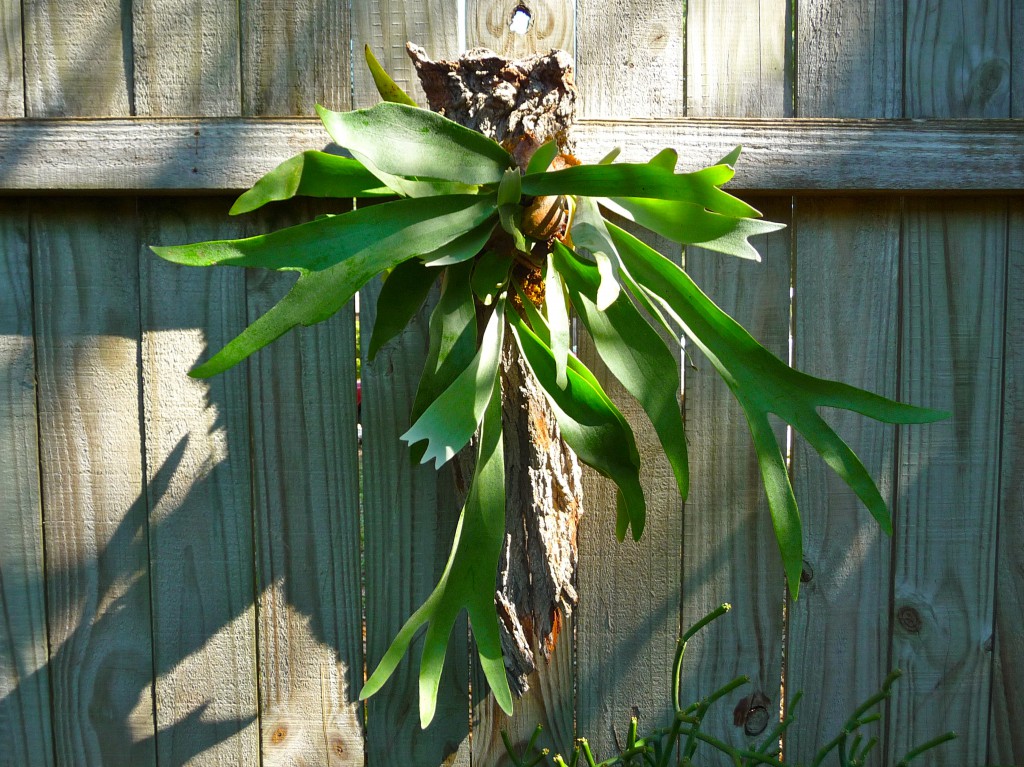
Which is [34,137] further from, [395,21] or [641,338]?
[641,338]

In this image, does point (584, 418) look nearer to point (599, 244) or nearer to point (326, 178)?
point (599, 244)

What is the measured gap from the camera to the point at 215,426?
1.13 meters

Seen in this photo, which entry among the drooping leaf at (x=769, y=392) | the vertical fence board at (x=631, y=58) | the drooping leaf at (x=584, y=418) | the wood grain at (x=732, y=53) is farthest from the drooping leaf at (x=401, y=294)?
the wood grain at (x=732, y=53)

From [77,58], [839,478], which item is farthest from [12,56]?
[839,478]

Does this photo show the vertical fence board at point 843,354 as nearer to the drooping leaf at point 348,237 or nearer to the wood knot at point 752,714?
the wood knot at point 752,714

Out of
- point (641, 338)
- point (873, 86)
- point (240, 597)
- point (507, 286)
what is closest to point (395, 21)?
point (507, 286)

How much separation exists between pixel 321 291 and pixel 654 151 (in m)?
0.53

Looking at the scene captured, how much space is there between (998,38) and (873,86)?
20 centimetres

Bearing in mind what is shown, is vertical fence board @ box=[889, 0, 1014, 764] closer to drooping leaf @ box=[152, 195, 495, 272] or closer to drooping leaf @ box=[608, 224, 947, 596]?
drooping leaf @ box=[608, 224, 947, 596]

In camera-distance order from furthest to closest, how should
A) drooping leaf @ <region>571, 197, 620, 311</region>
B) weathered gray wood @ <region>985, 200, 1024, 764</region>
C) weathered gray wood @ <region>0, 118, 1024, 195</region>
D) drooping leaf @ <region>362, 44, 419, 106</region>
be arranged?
1. weathered gray wood @ <region>985, 200, 1024, 764</region>
2. weathered gray wood @ <region>0, 118, 1024, 195</region>
3. drooping leaf @ <region>362, 44, 419, 106</region>
4. drooping leaf @ <region>571, 197, 620, 311</region>

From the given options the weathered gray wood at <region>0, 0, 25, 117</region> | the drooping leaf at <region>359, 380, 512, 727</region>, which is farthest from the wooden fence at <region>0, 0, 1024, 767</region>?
the drooping leaf at <region>359, 380, 512, 727</region>

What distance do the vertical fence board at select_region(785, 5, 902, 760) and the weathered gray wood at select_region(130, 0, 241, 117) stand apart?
817mm

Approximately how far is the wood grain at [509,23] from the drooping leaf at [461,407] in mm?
436

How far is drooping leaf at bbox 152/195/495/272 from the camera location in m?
0.80
